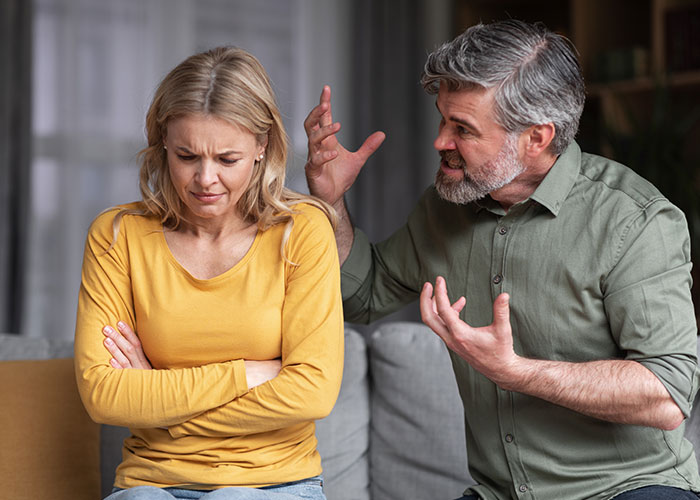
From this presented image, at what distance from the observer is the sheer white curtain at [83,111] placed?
3.22 meters

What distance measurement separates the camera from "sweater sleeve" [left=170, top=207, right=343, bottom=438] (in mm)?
1391

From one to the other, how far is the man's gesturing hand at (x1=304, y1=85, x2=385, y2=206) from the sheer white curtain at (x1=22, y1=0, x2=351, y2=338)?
1602 millimetres

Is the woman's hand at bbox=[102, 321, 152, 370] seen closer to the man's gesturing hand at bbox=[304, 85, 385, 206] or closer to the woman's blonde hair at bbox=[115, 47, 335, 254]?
the woman's blonde hair at bbox=[115, 47, 335, 254]

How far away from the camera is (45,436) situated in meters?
1.86

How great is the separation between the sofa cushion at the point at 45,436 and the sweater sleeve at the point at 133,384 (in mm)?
512

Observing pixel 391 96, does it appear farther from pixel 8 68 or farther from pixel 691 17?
pixel 8 68

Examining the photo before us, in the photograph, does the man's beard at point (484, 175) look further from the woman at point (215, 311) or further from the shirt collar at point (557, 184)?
the woman at point (215, 311)

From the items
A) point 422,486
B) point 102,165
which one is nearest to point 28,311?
point 102,165

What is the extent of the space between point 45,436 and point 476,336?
1.12m

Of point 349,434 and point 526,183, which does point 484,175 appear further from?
point 349,434

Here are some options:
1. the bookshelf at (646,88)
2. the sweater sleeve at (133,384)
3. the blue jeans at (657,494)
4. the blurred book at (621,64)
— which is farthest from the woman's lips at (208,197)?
the blurred book at (621,64)

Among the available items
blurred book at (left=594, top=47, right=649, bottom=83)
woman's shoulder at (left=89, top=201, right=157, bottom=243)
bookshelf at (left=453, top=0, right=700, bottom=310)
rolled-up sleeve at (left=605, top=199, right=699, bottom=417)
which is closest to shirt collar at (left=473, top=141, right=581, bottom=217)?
rolled-up sleeve at (left=605, top=199, right=699, bottom=417)

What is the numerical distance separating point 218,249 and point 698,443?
3.59ft

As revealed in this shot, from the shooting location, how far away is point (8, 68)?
9.88 ft
